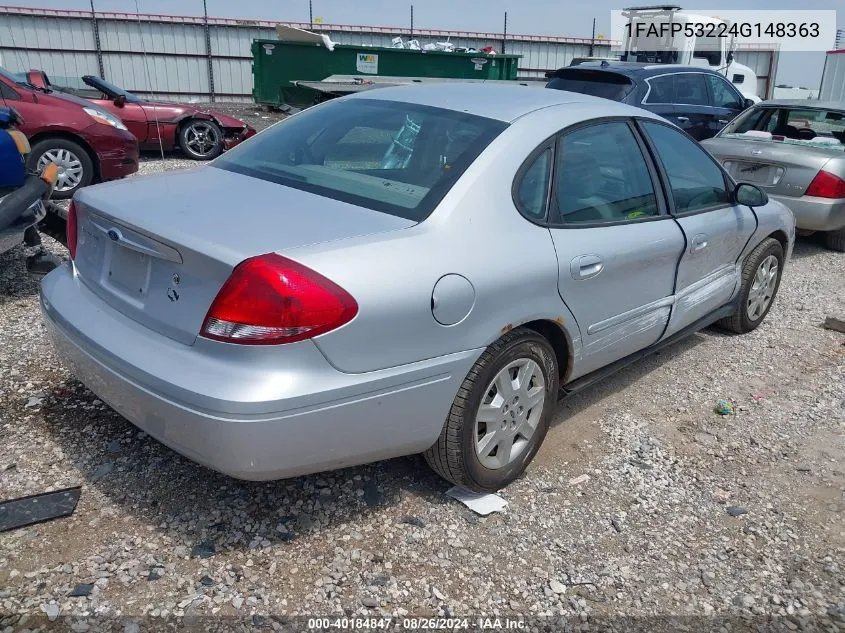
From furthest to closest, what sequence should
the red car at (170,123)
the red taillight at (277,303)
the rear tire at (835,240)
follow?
the red car at (170,123) < the rear tire at (835,240) < the red taillight at (277,303)

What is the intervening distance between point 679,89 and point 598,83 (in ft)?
4.04

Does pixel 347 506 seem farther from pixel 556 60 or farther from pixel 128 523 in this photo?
pixel 556 60

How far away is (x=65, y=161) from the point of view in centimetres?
774

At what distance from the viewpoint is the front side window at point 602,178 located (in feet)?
10.4

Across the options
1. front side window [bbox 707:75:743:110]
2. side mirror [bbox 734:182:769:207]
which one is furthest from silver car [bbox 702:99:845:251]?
side mirror [bbox 734:182:769:207]

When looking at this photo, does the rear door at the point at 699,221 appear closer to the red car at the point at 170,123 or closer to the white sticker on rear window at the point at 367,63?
the red car at the point at 170,123

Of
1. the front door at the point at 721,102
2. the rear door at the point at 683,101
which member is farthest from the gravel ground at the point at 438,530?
the front door at the point at 721,102

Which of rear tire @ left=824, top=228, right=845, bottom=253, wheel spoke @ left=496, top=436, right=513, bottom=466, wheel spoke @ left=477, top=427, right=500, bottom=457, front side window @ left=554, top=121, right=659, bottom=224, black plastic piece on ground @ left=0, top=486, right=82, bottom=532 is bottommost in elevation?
rear tire @ left=824, top=228, right=845, bottom=253

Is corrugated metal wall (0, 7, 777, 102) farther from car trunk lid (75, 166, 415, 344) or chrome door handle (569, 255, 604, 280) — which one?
chrome door handle (569, 255, 604, 280)

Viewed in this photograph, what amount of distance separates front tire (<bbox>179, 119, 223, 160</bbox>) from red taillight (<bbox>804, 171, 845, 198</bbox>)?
25.9 feet

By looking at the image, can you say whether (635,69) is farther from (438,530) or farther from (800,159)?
(438,530)

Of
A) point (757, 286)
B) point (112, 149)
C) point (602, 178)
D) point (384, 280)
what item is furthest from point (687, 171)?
point (112, 149)

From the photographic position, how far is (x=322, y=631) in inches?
92.7

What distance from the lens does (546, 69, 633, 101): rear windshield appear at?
8.92 metres
